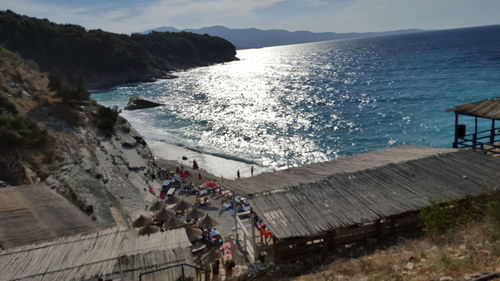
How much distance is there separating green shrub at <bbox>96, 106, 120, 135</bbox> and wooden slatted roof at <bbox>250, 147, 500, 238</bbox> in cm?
2500

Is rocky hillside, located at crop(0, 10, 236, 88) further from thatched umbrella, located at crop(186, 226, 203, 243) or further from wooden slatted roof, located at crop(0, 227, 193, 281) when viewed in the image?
wooden slatted roof, located at crop(0, 227, 193, 281)

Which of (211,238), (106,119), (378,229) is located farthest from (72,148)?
(378,229)

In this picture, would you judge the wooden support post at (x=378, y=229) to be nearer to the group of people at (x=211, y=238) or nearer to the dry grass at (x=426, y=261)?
the dry grass at (x=426, y=261)

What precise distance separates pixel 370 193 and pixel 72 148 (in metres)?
21.8

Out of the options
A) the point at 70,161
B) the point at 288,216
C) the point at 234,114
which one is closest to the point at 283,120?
the point at 234,114

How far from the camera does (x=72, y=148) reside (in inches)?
1022

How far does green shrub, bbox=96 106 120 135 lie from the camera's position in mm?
33250

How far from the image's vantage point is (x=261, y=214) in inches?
469

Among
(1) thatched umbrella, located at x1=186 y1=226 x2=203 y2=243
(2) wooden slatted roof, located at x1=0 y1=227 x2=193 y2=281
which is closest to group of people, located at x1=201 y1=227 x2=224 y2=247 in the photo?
(1) thatched umbrella, located at x1=186 y1=226 x2=203 y2=243

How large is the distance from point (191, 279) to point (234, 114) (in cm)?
5754

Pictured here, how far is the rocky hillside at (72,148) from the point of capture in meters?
20.8

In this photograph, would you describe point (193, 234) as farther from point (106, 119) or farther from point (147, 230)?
point (106, 119)

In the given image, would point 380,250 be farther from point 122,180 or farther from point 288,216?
point 122,180

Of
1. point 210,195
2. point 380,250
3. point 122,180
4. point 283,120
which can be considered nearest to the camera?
point 380,250
